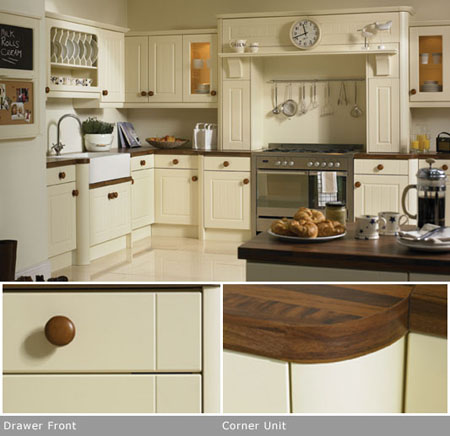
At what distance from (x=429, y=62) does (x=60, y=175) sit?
351 cm

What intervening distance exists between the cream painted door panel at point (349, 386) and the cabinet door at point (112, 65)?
6355 millimetres

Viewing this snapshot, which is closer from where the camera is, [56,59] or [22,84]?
[22,84]

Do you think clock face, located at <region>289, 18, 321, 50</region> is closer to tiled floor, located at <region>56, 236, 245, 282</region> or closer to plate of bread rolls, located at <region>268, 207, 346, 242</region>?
tiled floor, located at <region>56, 236, 245, 282</region>

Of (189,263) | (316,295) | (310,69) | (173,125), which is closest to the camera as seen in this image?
(316,295)

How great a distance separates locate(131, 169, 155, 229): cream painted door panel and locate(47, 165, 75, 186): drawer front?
1098 millimetres

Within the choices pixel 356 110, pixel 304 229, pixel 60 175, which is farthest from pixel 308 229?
pixel 356 110

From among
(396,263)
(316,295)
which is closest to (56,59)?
(396,263)

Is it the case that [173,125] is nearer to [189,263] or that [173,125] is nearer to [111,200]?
[111,200]

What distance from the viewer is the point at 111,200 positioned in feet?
21.2

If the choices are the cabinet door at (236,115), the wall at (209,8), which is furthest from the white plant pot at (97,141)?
the wall at (209,8)

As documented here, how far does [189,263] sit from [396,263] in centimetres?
382

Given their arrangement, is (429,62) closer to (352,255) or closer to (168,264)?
(168,264)

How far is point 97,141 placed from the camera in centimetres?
700

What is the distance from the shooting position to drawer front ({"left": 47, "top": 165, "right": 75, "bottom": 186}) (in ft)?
18.3
